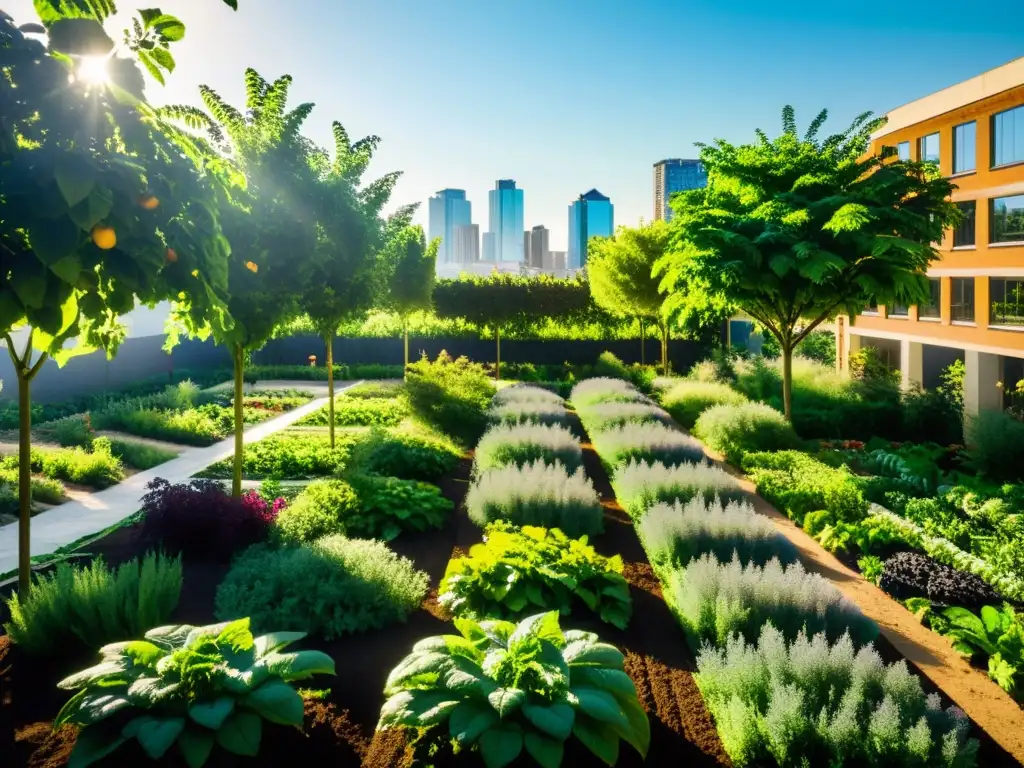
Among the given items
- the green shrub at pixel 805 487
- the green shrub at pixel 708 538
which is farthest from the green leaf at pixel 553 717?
the green shrub at pixel 805 487

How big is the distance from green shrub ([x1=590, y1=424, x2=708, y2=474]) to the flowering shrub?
12.9 ft

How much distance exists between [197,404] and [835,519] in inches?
577

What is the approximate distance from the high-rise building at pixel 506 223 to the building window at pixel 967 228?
126911 mm

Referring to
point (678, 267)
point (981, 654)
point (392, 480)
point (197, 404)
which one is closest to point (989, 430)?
point (678, 267)

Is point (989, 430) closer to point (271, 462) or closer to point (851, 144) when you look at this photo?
point (851, 144)

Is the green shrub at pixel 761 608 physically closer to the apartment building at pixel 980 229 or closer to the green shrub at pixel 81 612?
the green shrub at pixel 81 612

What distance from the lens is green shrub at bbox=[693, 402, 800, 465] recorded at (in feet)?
38.8

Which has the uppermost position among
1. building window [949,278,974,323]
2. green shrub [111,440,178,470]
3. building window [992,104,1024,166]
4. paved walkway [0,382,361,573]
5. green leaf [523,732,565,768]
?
building window [992,104,1024,166]

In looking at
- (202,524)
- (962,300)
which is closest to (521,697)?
(202,524)

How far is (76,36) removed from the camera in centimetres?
301

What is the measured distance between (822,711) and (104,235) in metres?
3.54

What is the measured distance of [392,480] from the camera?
8.05 metres

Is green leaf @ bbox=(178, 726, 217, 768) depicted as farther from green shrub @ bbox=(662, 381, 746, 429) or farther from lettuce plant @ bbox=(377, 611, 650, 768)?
green shrub @ bbox=(662, 381, 746, 429)

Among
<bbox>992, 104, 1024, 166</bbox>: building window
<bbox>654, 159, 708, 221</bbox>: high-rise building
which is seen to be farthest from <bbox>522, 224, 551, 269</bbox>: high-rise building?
<bbox>992, 104, 1024, 166</bbox>: building window
